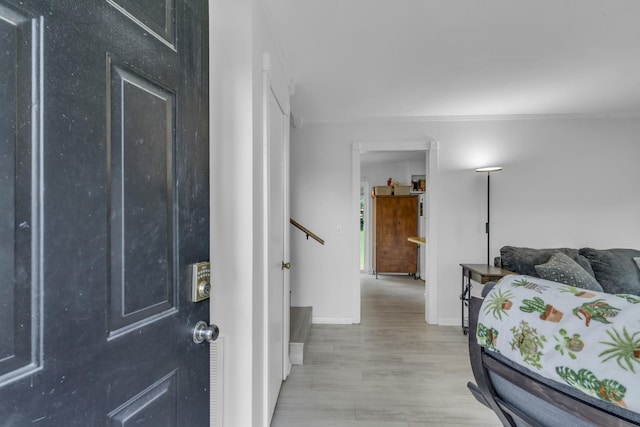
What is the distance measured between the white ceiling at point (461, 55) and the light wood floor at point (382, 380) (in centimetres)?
235

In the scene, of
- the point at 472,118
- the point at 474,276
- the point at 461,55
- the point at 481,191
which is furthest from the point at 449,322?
the point at 461,55

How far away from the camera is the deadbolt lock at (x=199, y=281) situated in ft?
2.69

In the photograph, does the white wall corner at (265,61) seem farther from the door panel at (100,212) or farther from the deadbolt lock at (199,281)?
the deadbolt lock at (199,281)

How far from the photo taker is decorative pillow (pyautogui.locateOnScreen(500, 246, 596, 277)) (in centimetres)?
288

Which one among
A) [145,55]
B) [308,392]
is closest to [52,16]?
[145,55]

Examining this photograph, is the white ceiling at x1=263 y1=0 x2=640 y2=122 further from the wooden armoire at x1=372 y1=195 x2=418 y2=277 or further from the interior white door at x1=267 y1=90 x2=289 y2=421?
the wooden armoire at x1=372 y1=195 x2=418 y2=277

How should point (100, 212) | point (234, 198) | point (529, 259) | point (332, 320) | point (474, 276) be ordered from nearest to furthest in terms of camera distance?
point (100, 212)
point (234, 198)
point (529, 259)
point (474, 276)
point (332, 320)

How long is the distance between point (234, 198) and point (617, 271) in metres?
3.43

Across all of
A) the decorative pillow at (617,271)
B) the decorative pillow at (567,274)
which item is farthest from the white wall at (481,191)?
A: the decorative pillow at (567,274)

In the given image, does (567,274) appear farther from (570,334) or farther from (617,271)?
(570,334)

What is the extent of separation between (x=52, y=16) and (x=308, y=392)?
2.29 metres

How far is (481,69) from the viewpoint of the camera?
2396mm

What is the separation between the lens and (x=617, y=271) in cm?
278

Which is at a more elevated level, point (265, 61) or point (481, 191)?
point (265, 61)
